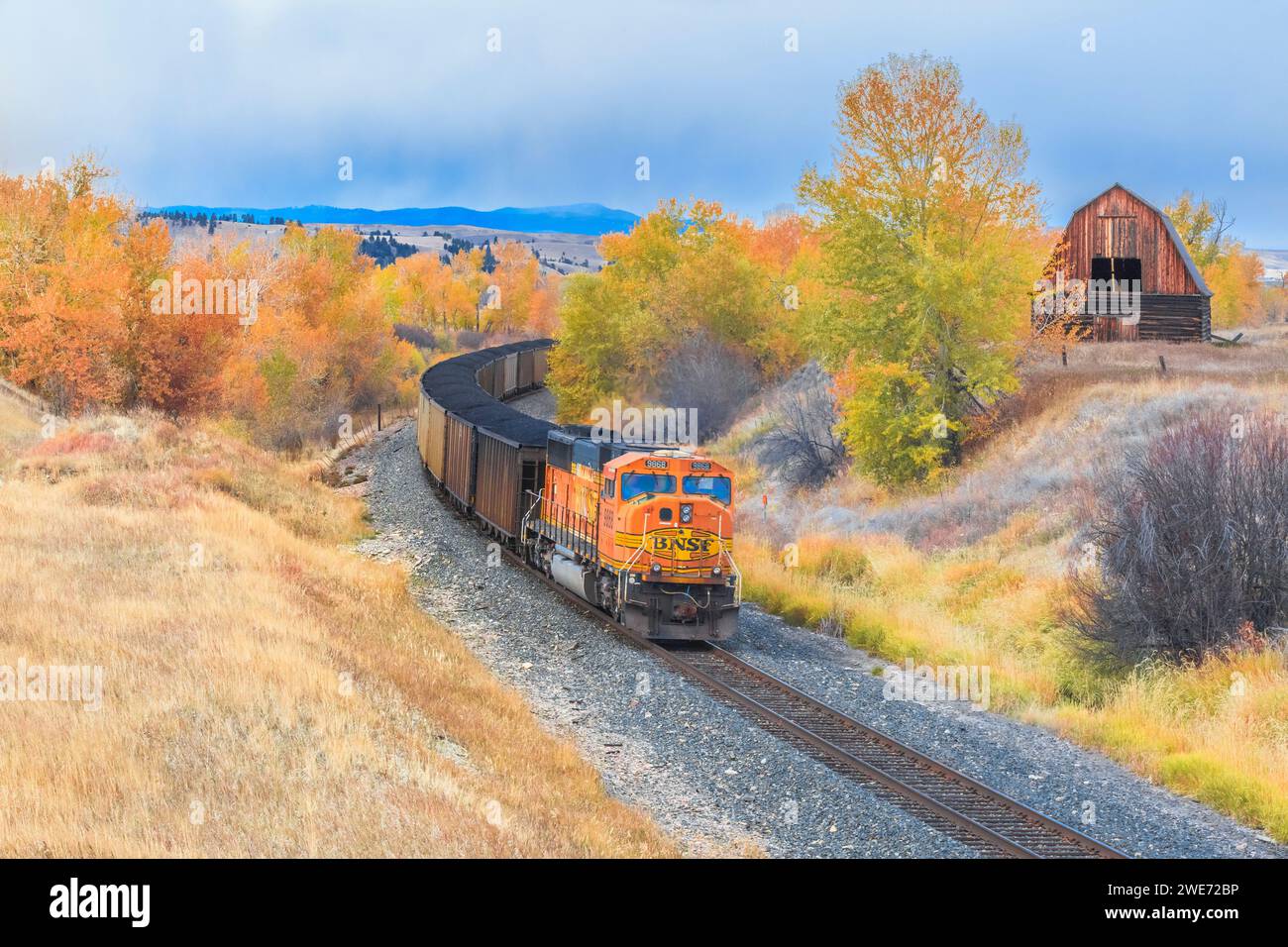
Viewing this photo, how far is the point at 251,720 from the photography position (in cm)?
1291

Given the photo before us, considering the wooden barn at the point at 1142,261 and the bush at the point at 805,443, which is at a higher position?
the wooden barn at the point at 1142,261

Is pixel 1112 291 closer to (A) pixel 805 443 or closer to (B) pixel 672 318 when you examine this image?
(A) pixel 805 443

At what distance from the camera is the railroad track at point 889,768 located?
504 inches

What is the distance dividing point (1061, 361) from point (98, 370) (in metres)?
36.2

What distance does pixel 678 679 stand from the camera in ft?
62.6

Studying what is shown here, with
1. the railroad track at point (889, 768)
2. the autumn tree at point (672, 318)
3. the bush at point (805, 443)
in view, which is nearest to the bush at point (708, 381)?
the autumn tree at point (672, 318)

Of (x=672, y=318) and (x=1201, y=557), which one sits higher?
(x=672, y=318)

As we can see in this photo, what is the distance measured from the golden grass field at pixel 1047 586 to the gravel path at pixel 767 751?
688 mm

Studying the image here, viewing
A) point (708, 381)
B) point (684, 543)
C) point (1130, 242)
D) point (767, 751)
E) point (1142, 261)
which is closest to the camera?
point (767, 751)

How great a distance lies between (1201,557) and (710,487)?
27.0 feet

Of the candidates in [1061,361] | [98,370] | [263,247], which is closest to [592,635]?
[1061,361]

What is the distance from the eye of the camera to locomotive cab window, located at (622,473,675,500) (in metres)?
21.1

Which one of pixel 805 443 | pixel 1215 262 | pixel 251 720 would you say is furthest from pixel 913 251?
pixel 1215 262

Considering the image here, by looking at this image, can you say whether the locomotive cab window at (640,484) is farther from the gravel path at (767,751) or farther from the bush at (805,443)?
the bush at (805,443)
